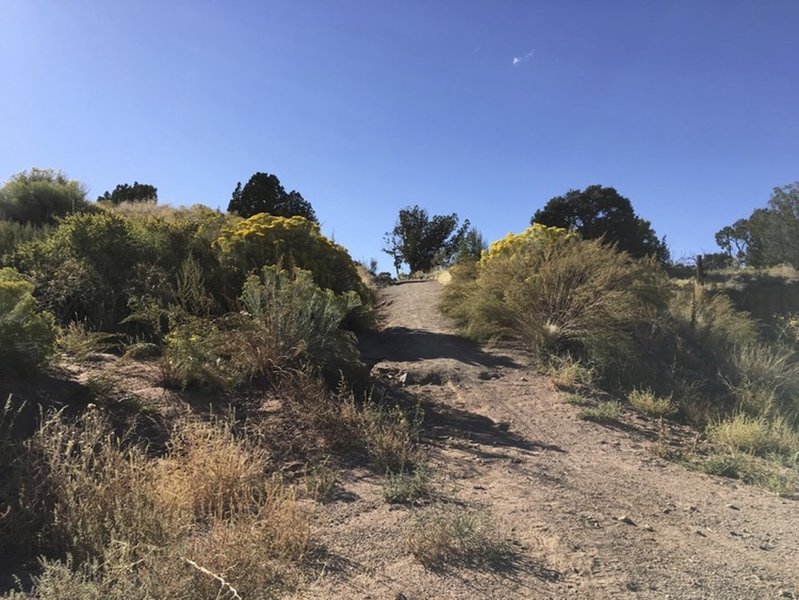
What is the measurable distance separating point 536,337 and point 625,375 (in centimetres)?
163

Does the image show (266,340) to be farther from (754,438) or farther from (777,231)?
(777,231)

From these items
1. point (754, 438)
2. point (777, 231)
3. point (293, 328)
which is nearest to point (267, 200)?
point (293, 328)

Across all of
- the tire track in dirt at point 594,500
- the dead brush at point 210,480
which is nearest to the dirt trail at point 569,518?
the tire track in dirt at point 594,500

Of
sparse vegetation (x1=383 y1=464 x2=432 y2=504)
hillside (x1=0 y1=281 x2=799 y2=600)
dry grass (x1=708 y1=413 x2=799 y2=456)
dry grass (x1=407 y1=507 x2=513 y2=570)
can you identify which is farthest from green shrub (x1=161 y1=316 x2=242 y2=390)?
dry grass (x1=708 y1=413 x2=799 y2=456)

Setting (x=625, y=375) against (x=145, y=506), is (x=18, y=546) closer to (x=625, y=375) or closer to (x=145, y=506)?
(x=145, y=506)

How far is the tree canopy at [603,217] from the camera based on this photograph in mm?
37688

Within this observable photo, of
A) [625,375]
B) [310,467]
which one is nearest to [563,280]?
[625,375]

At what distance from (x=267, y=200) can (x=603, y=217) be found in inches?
894

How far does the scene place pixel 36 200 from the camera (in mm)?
16844

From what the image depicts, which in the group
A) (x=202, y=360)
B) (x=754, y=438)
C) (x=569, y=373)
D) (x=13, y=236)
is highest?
(x=13, y=236)

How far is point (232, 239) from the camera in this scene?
11469 millimetres

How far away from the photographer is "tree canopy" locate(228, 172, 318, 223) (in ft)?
82.7

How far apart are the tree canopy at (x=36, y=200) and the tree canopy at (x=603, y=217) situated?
28.3m

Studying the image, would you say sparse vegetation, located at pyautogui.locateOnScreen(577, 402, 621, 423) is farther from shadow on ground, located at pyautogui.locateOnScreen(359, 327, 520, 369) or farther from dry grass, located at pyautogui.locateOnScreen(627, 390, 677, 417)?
shadow on ground, located at pyautogui.locateOnScreen(359, 327, 520, 369)
